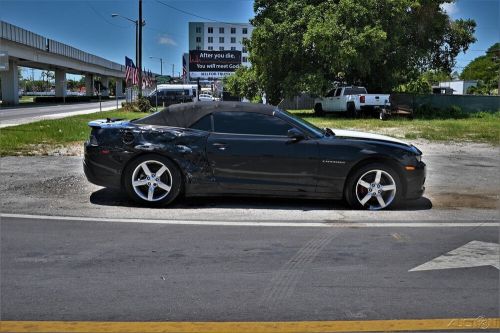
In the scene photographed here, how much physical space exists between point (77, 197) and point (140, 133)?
152 centimetres

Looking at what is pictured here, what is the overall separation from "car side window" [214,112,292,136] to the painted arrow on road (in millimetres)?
2718

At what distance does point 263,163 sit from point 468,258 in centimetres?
281

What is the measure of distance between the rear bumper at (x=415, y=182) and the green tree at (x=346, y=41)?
70.8 feet

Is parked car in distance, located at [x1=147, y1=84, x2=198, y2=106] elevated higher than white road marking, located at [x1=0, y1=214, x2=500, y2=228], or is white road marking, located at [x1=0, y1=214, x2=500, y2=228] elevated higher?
parked car in distance, located at [x1=147, y1=84, x2=198, y2=106]

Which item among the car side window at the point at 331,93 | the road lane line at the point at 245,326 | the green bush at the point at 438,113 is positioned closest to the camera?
the road lane line at the point at 245,326

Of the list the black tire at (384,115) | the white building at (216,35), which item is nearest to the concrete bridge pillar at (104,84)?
the white building at (216,35)

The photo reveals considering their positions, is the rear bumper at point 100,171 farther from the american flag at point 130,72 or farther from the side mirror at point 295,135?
the american flag at point 130,72

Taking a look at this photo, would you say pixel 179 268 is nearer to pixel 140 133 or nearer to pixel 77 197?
pixel 140 133

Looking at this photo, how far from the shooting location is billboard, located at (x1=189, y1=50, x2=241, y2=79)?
174ft

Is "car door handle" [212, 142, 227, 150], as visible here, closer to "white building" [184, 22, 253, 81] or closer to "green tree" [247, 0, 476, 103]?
"green tree" [247, 0, 476, 103]

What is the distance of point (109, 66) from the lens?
8744 cm

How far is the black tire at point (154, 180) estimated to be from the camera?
706 cm

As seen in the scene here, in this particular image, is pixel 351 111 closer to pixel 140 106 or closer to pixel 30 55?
pixel 140 106

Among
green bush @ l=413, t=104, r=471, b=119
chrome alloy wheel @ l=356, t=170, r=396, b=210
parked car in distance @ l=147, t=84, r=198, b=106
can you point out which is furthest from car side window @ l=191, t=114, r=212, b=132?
parked car in distance @ l=147, t=84, r=198, b=106
